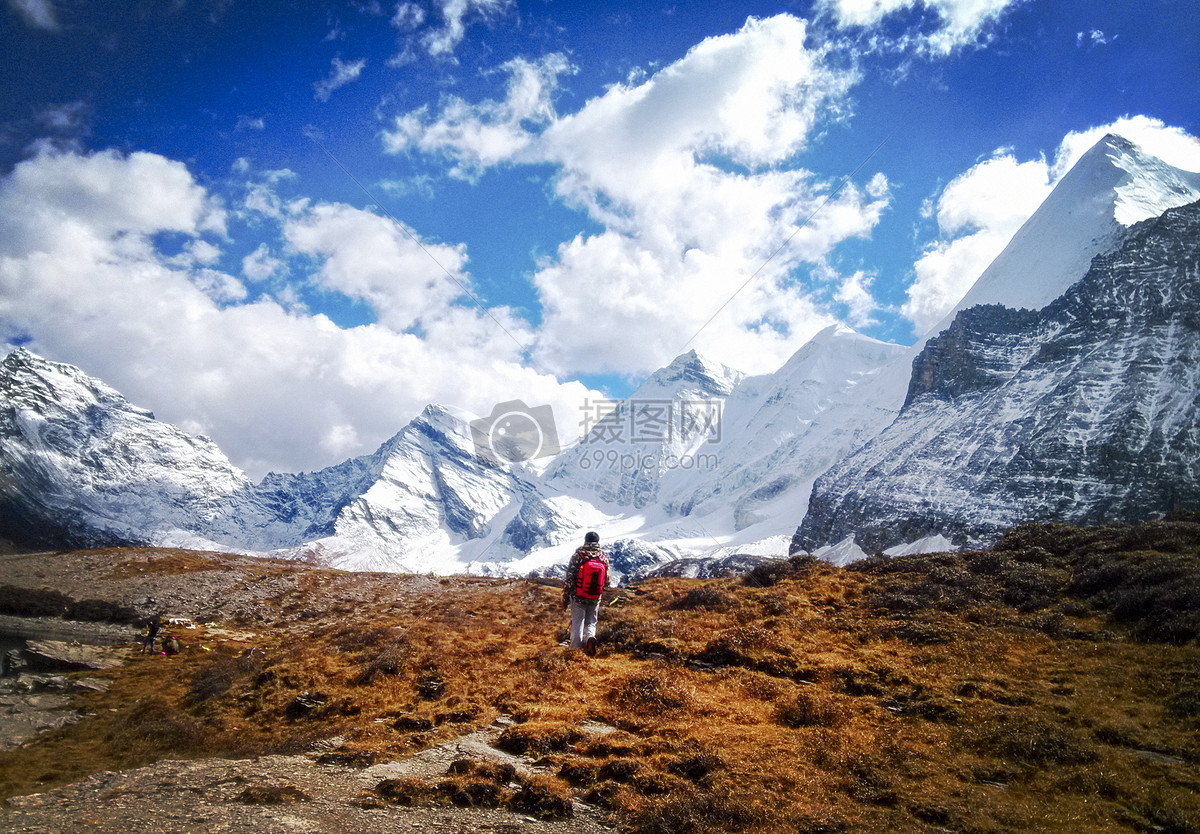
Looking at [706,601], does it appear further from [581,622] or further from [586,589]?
[586,589]

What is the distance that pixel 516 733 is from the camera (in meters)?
9.90

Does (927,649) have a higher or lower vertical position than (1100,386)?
lower

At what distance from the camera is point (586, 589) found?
14.5 meters

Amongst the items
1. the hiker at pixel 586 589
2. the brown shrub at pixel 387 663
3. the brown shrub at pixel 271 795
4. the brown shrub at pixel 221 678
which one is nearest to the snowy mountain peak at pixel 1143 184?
the hiker at pixel 586 589

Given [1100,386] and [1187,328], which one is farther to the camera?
[1100,386]

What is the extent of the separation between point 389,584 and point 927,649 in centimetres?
3574

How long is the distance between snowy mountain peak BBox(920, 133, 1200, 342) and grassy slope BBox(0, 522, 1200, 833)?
17949 centimetres

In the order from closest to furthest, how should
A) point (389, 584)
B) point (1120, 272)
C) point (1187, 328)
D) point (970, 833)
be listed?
point (970, 833)
point (389, 584)
point (1187, 328)
point (1120, 272)

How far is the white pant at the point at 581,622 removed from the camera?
589 inches

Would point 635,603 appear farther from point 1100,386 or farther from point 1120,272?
point 1120,272

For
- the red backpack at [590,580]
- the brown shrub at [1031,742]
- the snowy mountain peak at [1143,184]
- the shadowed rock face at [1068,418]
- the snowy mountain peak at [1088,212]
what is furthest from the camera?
the snowy mountain peak at [1088,212]

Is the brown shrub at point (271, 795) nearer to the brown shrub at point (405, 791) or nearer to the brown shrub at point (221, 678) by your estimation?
the brown shrub at point (405, 791)

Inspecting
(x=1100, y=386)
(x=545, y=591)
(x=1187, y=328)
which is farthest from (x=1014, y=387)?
(x=545, y=591)

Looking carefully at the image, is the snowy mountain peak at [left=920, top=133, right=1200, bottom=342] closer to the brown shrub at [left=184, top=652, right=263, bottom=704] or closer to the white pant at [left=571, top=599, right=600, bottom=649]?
the white pant at [left=571, top=599, right=600, bottom=649]
